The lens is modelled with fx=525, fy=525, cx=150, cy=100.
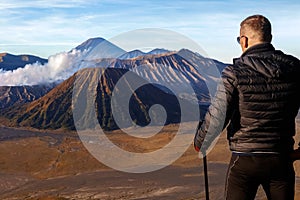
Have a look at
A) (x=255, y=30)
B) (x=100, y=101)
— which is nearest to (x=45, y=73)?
(x=100, y=101)

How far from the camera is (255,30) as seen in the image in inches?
131

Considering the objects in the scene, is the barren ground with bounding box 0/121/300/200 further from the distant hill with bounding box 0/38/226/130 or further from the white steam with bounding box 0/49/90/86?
the white steam with bounding box 0/49/90/86

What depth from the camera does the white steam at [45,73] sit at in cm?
13582

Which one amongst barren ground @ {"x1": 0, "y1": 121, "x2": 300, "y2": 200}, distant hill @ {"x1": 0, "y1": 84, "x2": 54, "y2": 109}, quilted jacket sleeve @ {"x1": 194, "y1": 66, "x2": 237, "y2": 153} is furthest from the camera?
distant hill @ {"x1": 0, "y1": 84, "x2": 54, "y2": 109}

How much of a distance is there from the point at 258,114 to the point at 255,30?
535 millimetres

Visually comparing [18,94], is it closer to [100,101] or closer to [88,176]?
[100,101]

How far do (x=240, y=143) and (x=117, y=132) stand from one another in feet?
206

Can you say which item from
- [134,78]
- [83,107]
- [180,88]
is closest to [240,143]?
[83,107]

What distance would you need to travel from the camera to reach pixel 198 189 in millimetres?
29734

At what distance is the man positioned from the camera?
3.28m

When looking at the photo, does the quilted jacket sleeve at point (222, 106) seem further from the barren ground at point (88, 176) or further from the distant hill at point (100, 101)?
the distant hill at point (100, 101)

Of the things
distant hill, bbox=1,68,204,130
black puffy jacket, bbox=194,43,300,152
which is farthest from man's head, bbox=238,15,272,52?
distant hill, bbox=1,68,204,130

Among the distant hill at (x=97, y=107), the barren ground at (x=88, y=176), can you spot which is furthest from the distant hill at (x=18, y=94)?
the barren ground at (x=88, y=176)

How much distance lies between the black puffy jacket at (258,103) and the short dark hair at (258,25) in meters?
0.14
